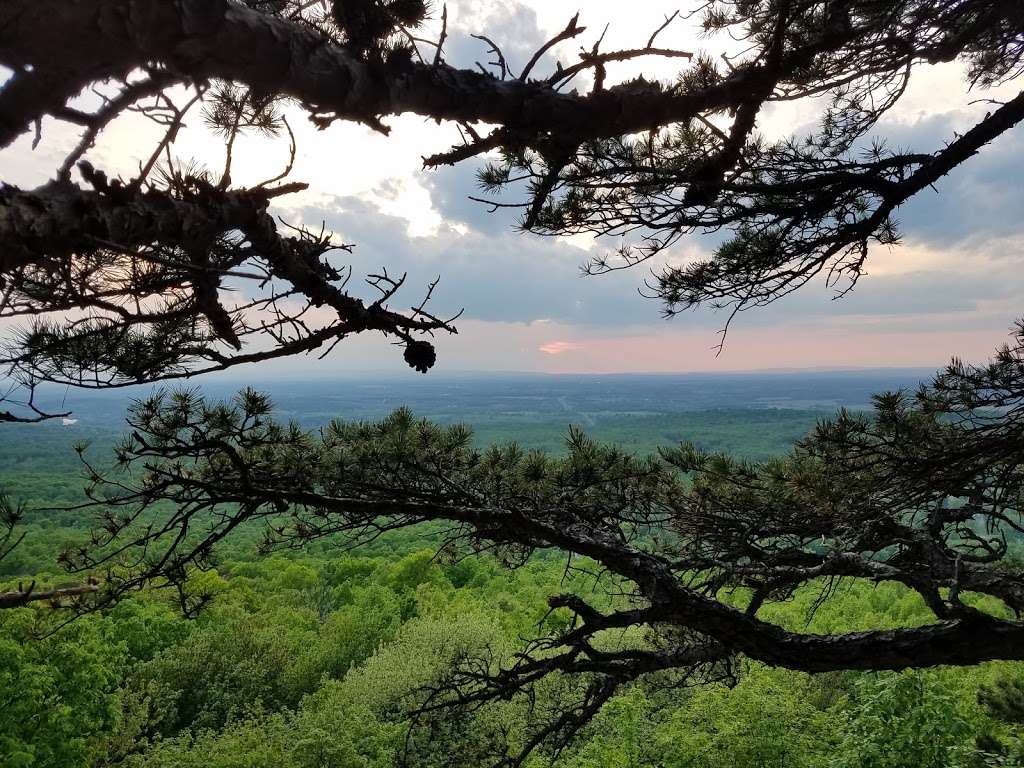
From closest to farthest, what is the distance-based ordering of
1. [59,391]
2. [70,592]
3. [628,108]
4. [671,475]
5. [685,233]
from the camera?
1. [59,391]
2. [628,108]
3. [70,592]
4. [685,233]
5. [671,475]

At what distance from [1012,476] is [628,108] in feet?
7.82

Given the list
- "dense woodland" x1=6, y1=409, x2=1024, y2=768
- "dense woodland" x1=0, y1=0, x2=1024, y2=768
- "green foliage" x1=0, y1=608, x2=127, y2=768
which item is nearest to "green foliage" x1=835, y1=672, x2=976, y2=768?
"dense woodland" x1=6, y1=409, x2=1024, y2=768

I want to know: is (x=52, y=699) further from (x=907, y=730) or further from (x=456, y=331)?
(x=907, y=730)

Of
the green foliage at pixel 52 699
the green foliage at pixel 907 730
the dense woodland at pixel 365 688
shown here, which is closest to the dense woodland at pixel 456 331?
the dense woodland at pixel 365 688

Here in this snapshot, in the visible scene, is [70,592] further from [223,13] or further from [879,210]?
[879,210]

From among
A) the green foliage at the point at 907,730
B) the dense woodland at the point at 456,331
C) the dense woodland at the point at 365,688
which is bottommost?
the dense woodland at the point at 365,688

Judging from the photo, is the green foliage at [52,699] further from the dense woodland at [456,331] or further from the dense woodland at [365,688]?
the dense woodland at [456,331]

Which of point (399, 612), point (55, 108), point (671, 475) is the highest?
point (55, 108)

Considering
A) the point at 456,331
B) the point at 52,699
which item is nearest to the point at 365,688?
the point at 52,699

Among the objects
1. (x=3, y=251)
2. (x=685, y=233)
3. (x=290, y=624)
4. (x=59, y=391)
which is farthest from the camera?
(x=290, y=624)

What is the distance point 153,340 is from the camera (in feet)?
4.82

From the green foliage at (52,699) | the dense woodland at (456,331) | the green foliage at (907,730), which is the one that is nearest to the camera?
the dense woodland at (456,331)

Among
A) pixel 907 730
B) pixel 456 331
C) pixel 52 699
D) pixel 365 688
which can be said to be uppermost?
pixel 456 331

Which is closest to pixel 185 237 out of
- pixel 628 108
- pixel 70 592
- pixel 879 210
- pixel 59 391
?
pixel 59 391
